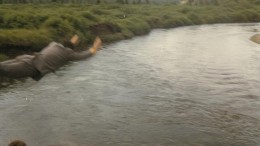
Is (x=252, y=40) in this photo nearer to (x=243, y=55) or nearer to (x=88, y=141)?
(x=243, y=55)

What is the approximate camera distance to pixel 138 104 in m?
14.5

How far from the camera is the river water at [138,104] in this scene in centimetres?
1124

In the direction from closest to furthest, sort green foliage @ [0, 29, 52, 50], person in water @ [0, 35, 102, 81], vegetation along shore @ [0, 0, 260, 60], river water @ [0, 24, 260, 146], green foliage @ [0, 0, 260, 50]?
person in water @ [0, 35, 102, 81]
river water @ [0, 24, 260, 146]
green foliage @ [0, 29, 52, 50]
vegetation along shore @ [0, 0, 260, 60]
green foliage @ [0, 0, 260, 50]

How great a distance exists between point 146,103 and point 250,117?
3.82m

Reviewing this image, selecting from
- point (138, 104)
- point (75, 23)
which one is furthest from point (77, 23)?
point (138, 104)

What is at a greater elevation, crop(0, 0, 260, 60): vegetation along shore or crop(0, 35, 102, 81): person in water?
crop(0, 35, 102, 81): person in water

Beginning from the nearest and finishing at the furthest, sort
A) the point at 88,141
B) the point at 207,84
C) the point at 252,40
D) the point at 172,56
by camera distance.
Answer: the point at 88,141, the point at 207,84, the point at 172,56, the point at 252,40

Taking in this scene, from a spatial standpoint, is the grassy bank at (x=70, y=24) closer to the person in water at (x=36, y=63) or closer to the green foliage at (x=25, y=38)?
the green foliage at (x=25, y=38)

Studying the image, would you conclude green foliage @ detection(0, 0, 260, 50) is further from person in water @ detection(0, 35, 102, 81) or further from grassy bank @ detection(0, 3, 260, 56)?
person in water @ detection(0, 35, 102, 81)

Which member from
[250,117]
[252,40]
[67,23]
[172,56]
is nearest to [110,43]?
[67,23]

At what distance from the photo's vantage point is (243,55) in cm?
2528

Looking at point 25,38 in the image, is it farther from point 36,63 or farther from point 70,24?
point 36,63

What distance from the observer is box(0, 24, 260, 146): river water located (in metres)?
11.2

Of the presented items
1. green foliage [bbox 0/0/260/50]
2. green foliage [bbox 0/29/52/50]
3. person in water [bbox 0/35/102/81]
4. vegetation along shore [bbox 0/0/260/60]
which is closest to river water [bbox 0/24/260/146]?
person in water [bbox 0/35/102/81]
